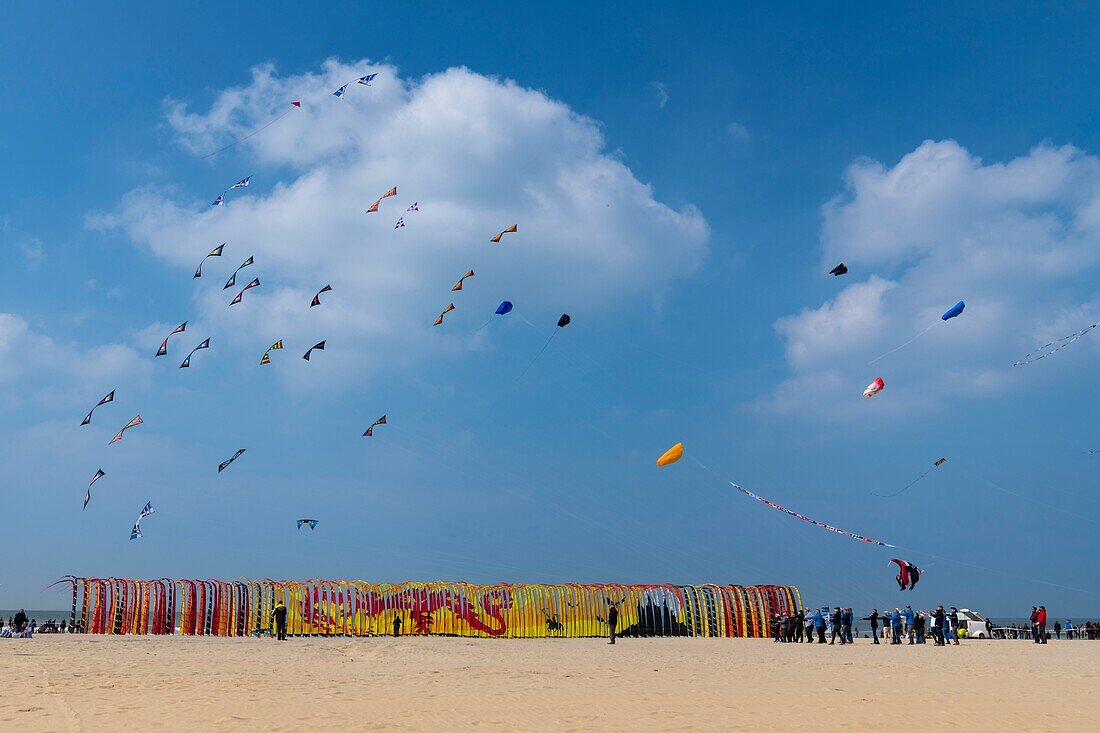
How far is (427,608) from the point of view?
2708 centimetres

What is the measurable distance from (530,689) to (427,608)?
15.3 m

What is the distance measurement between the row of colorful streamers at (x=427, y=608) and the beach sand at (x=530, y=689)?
4903mm

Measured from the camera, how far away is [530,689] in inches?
489

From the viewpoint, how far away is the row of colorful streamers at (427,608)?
83.5 feet

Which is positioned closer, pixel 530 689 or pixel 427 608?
pixel 530 689

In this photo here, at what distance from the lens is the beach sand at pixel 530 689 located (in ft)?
30.7

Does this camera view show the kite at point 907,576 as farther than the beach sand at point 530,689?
Yes

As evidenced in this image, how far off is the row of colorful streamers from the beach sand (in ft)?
16.1

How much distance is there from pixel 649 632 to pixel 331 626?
9941 millimetres

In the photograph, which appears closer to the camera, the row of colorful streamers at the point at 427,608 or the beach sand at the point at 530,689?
the beach sand at the point at 530,689

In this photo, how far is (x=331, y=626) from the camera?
85.5ft

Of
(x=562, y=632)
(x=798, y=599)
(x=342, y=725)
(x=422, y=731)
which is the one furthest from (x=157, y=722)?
(x=798, y=599)

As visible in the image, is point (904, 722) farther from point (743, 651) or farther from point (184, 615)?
point (184, 615)

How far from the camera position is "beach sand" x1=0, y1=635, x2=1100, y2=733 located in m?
9.36
